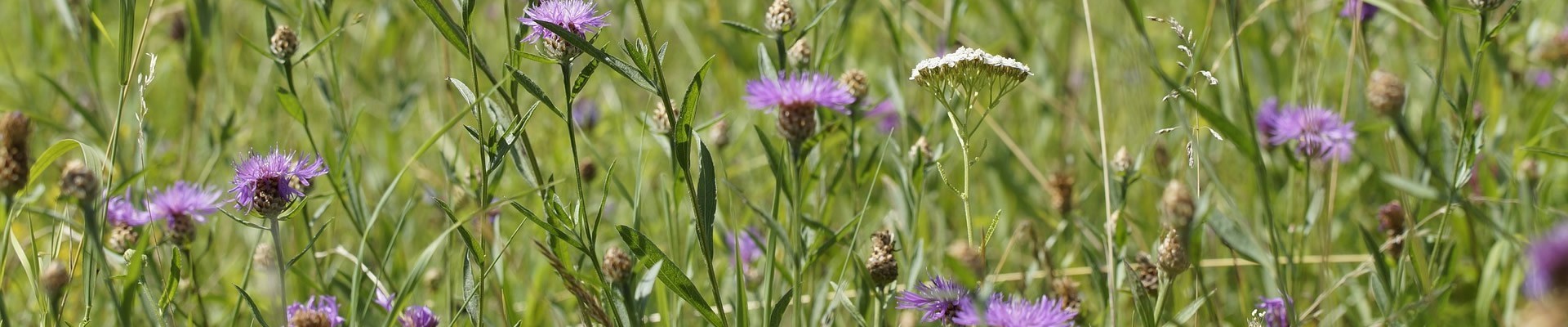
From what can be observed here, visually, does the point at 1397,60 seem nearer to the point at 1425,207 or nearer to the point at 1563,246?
the point at 1425,207

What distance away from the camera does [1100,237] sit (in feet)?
5.60

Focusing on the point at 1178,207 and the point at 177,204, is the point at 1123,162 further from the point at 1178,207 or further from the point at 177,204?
the point at 177,204

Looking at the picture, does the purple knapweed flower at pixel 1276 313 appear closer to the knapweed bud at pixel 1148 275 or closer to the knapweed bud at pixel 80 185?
the knapweed bud at pixel 1148 275

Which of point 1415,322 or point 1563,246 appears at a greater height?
point 1415,322

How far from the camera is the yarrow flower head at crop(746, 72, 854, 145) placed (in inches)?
54.3

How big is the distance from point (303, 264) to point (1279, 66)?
2.33m

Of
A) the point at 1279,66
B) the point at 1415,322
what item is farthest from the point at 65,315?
the point at 1279,66

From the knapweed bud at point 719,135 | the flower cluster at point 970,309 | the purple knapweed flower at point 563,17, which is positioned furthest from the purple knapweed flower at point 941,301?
the knapweed bud at point 719,135

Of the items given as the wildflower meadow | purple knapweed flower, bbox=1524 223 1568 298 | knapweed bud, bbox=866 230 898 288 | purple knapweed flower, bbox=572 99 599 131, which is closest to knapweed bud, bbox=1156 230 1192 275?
the wildflower meadow

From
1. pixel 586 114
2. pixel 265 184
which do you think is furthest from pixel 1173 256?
pixel 586 114

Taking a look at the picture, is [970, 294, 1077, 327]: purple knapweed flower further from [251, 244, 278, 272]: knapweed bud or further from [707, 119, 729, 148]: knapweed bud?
[251, 244, 278, 272]: knapweed bud

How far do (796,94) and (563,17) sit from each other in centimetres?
28

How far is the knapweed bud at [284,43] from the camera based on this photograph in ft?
5.76

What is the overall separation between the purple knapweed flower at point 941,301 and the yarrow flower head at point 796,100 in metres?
0.22
